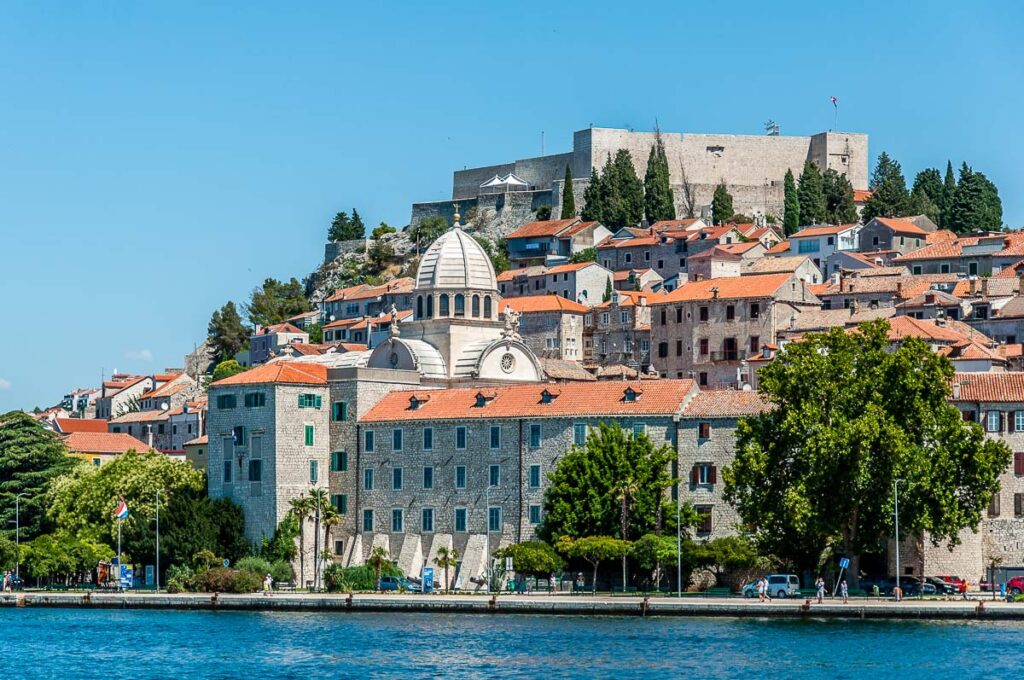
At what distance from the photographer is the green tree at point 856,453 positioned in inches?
2830

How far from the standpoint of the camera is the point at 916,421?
242ft

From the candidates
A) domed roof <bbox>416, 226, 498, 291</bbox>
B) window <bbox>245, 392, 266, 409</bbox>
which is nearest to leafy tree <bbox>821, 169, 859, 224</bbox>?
domed roof <bbox>416, 226, 498, 291</bbox>

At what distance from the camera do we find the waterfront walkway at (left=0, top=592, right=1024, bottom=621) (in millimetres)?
67812

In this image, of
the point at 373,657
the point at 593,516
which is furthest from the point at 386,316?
the point at 373,657

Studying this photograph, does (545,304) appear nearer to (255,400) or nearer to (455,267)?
(455,267)

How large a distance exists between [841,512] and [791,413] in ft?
12.5

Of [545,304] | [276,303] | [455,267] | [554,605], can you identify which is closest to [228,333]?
[276,303]

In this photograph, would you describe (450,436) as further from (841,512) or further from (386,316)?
(386,316)

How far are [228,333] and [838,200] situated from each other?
45148 mm

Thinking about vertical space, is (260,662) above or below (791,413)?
below

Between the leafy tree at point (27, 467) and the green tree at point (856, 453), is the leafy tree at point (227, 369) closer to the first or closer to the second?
the leafy tree at point (27, 467)

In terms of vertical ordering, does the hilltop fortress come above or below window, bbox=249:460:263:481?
above

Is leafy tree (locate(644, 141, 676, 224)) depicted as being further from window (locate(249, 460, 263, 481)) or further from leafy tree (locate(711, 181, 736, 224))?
window (locate(249, 460, 263, 481))

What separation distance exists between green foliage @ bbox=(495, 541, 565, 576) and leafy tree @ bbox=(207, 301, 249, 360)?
75.9 m
